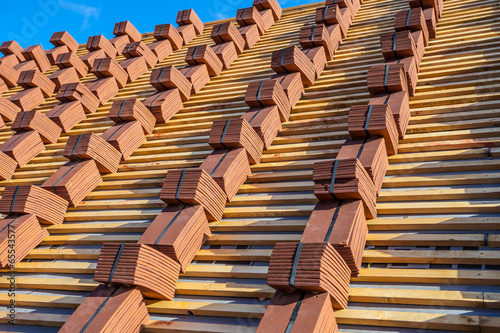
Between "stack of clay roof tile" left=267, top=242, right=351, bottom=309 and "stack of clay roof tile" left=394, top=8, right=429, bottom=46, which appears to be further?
"stack of clay roof tile" left=394, top=8, right=429, bottom=46

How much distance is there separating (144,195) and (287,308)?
11.5 feet

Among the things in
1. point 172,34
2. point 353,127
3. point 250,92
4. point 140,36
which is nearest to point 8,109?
point 172,34

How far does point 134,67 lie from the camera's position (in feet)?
39.7

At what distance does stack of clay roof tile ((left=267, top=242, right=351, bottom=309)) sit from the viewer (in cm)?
455

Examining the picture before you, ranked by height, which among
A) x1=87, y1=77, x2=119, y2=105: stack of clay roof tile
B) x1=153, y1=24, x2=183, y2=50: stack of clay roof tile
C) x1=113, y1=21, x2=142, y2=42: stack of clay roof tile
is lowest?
x1=87, y1=77, x2=119, y2=105: stack of clay roof tile

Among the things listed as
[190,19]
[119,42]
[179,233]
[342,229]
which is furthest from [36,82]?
[342,229]

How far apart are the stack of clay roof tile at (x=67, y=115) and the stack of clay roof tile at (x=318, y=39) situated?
4653 millimetres

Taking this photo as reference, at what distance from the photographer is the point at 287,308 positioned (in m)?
4.55

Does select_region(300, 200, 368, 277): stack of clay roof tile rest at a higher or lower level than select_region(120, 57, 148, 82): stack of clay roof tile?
lower

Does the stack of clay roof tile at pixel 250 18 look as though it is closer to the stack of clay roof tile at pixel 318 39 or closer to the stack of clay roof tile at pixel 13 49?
the stack of clay roof tile at pixel 318 39

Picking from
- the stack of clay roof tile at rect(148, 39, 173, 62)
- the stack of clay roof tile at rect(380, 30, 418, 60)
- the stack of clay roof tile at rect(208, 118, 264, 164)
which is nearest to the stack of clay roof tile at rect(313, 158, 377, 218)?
the stack of clay roof tile at rect(208, 118, 264, 164)

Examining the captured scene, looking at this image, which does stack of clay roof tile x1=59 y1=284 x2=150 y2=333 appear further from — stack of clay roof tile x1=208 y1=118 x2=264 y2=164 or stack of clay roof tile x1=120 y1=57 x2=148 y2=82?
stack of clay roof tile x1=120 y1=57 x2=148 y2=82

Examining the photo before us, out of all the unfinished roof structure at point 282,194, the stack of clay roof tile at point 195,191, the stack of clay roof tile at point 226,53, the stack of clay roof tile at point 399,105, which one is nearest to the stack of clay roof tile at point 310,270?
the unfinished roof structure at point 282,194

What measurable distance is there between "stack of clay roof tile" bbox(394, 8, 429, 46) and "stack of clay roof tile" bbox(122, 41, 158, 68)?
6.18 metres
